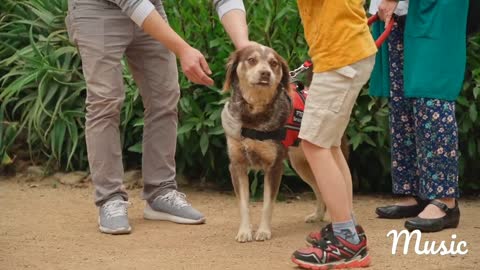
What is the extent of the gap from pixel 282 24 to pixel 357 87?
2.42 meters

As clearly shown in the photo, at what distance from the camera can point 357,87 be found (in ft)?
16.7

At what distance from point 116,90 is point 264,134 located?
94 centimetres

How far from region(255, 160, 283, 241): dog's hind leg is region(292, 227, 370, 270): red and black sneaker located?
2.81ft

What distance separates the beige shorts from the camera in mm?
5016

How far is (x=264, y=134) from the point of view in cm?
604

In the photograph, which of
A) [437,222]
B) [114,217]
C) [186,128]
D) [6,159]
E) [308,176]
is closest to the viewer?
[437,222]

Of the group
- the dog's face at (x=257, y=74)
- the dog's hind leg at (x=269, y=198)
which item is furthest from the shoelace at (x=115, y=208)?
the dog's face at (x=257, y=74)

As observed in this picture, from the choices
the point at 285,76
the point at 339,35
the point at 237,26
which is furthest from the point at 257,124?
the point at 339,35

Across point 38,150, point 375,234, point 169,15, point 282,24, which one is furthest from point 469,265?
point 38,150

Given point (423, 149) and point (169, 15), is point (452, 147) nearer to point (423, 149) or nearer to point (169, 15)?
point (423, 149)

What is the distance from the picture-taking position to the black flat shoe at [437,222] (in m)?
5.95

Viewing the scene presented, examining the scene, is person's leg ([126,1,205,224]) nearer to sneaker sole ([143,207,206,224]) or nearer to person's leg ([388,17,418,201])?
sneaker sole ([143,207,206,224])

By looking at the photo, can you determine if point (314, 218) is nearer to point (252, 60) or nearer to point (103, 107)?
point (252, 60)

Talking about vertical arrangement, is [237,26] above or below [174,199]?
above
